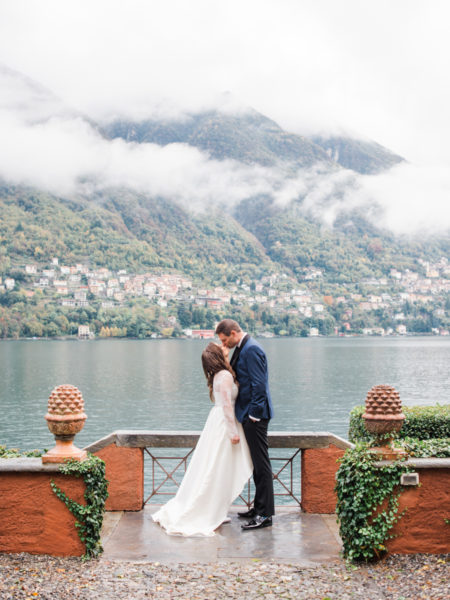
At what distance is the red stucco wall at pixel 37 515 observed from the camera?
5.47m

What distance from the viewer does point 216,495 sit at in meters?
6.37

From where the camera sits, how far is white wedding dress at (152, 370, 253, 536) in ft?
20.8

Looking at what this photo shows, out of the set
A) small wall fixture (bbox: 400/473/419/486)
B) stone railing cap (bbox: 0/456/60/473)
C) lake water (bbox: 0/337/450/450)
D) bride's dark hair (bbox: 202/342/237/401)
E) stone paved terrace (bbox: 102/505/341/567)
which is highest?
bride's dark hair (bbox: 202/342/237/401)

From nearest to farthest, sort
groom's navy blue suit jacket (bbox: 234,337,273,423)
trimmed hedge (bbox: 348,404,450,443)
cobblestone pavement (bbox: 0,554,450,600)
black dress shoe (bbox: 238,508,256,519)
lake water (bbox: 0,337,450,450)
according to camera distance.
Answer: cobblestone pavement (bbox: 0,554,450,600) → groom's navy blue suit jacket (bbox: 234,337,273,423) → black dress shoe (bbox: 238,508,256,519) → trimmed hedge (bbox: 348,404,450,443) → lake water (bbox: 0,337,450,450)

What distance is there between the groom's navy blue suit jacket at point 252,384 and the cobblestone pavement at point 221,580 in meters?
1.43

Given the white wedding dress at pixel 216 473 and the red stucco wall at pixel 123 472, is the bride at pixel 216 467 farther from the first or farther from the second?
the red stucco wall at pixel 123 472

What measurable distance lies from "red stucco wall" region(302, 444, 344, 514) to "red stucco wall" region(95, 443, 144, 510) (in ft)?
5.86

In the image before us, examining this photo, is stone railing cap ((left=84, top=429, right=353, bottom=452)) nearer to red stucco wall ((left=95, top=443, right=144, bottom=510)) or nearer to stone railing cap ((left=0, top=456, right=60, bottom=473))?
red stucco wall ((left=95, top=443, right=144, bottom=510))

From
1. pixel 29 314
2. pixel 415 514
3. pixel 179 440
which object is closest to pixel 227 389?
pixel 179 440

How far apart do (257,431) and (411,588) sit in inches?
80.5

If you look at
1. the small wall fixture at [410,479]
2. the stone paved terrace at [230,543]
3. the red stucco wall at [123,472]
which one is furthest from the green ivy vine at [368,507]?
the red stucco wall at [123,472]

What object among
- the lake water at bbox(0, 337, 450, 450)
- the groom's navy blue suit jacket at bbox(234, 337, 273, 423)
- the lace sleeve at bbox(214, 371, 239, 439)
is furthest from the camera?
the lake water at bbox(0, 337, 450, 450)

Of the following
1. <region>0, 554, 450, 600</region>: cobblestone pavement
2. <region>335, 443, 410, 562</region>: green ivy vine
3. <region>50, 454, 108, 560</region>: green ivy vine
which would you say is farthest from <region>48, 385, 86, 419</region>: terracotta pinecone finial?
<region>335, 443, 410, 562</region>: green ivy vine

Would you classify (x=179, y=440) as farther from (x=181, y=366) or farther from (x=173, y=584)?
(x=181, y=366)
